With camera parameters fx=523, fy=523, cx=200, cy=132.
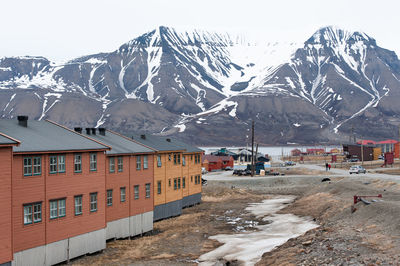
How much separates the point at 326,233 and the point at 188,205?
104 feet

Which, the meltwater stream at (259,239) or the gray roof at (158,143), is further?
the gray roof at (158,143)

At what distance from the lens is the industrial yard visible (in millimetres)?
30516

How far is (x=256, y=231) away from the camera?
48.0 m

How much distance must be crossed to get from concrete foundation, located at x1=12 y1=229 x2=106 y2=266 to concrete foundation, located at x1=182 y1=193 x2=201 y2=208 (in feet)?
93.0

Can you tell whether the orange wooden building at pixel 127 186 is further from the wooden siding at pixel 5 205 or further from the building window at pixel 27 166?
the wooden siding at pixel 5 205

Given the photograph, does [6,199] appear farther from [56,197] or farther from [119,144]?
[119,144]

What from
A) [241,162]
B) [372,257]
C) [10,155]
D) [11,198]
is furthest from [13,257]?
[241,162]

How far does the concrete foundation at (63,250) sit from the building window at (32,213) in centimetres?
173

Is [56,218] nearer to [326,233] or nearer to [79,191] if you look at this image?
[79,191]

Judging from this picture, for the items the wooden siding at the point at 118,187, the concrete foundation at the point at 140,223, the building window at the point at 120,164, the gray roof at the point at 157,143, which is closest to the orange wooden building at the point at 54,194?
the wooden siding at the point at 118,187

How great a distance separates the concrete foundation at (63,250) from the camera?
31172 mm

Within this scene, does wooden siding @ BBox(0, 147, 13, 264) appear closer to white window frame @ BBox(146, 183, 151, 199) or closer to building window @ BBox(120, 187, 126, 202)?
building window @ BBox(120, 187, 126, 202)

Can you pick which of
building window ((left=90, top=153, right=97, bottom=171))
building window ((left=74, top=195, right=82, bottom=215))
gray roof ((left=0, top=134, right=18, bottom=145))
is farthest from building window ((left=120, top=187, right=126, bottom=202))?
gray roof ((left=0, top=134, right=18, bottom=145))

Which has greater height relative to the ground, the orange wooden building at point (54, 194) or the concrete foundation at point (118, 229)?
the orange wooden building at point (54, 194)
